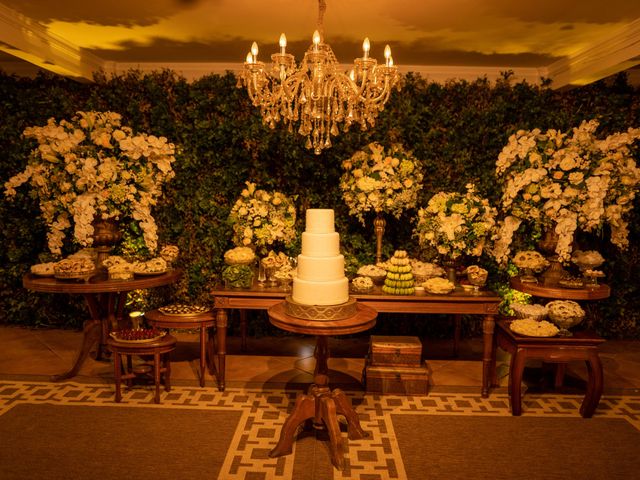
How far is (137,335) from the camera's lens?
14.5 feet

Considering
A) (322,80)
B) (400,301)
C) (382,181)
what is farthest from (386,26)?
(400,301)

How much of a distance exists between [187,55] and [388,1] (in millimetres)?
2666

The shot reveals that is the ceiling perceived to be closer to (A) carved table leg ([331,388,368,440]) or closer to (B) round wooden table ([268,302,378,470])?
(B) round wooden table ([268,302,378,470])

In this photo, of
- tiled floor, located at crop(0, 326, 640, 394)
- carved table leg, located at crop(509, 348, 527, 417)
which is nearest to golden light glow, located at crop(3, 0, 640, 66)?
carved table leg, located at crop(509, 348, 527, 417)

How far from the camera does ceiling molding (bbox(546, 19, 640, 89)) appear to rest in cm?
468

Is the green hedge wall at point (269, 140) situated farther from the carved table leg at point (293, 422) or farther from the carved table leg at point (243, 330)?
the carved table leg at point (293, 422)

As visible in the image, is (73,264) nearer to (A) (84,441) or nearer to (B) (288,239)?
(A) (84,441)

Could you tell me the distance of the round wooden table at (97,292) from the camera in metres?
4.52

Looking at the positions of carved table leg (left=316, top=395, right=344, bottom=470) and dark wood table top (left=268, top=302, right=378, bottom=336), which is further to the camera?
carved table leg (left=316, top=395, right=344, bottom=470)

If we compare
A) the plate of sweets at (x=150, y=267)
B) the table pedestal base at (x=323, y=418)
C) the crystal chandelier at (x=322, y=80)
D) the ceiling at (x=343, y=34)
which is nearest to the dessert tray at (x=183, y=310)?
the plate of sweets at (x=150, y=267)

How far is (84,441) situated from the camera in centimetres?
373

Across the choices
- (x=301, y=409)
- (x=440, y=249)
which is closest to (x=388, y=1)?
(x=440, y=249)

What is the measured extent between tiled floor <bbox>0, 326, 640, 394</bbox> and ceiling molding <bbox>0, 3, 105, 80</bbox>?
3052 millimetres

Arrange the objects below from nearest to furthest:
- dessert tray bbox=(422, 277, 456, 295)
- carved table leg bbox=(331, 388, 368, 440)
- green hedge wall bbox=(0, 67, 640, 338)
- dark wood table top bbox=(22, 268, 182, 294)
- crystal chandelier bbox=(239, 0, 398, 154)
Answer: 1. crystal chandelier bbox=(239, 0, 398, 154)
2. carved table leg bbox=(331, 388, 368, 440)
3. dark wood table top bbox=(22, 268, 182, 294)
4. dessert tray bbox=(422, 277, 456, 295)
5. green hedge wall bbox=(0, 67, 640, 338)
